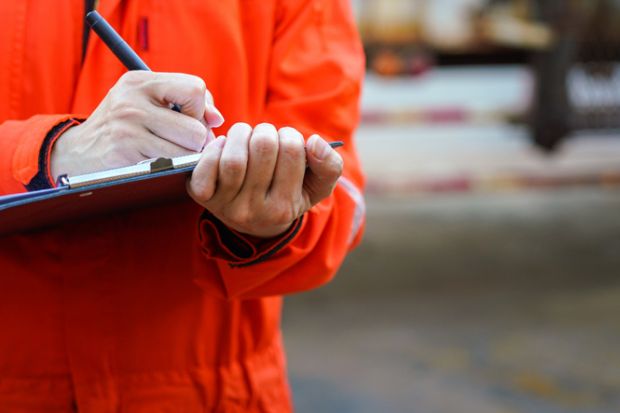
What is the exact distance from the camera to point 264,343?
3.82 feet

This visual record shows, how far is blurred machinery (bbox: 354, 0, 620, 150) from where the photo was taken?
366cm

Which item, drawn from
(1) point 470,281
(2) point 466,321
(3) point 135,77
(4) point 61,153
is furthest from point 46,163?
(1) point 470,281

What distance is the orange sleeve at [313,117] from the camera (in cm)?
102

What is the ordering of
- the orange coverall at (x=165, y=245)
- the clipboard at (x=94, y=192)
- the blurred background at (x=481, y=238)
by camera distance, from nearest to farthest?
the clipboard at (x=94, y=192) → the orange coverall at (x=165, y=245) → the blurred background at (x=481, y=238)

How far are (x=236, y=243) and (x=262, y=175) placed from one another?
16cm

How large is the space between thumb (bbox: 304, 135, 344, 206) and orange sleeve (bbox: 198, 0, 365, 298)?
0.33 ft

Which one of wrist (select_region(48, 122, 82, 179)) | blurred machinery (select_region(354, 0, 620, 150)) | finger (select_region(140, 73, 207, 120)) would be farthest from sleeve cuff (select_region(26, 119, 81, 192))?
blurred machinery (select_region(354, 0, 620, 150))

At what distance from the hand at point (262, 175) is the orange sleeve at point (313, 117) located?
0.11m

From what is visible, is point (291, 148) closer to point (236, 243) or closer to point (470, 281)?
point (236, 243)

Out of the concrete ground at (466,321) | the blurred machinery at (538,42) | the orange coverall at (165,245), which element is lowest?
the concrete ground at (466,321)

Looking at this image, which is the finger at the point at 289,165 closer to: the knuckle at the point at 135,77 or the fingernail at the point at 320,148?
the fingernail at the point at 320,148

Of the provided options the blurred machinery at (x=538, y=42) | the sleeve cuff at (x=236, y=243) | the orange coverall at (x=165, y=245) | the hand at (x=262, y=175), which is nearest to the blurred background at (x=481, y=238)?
the blurred machinery at (x=538, y=42)

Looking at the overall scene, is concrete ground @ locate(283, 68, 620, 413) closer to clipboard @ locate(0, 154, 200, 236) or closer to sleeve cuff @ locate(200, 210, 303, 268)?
sleeve cuff @ locate(200, 210, 303, 268)

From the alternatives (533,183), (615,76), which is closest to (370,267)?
(533,183)
